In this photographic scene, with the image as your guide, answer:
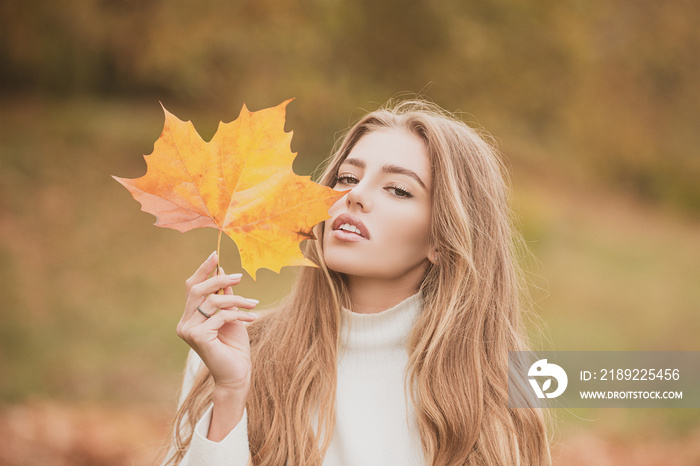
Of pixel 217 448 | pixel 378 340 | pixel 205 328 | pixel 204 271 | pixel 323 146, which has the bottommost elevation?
pixel 217 448

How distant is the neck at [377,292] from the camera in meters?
2.04

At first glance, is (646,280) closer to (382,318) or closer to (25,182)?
(382,318)

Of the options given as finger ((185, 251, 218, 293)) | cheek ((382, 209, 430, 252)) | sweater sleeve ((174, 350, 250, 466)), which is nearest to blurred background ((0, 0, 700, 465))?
sweater sleeve ((174, 350, 250, 466))

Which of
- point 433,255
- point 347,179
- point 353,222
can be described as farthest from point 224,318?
point 433,255

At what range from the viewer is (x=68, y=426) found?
481cm

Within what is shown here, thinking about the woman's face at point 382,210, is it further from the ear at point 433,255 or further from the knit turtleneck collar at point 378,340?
the knit turtleneck collar at point 378,340

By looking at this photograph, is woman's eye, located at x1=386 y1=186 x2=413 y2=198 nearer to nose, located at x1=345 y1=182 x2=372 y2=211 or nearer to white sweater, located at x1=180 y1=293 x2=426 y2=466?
nose, located at x1=345 y1=182 x2=372 y2=211

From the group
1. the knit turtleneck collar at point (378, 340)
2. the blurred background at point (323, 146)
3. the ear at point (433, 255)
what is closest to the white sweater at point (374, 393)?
the knit turtleneck collar at point (378, 340)

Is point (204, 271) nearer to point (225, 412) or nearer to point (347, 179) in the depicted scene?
point (225, 412)

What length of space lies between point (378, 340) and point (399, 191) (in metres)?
0.47

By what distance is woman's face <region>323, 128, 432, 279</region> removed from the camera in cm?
183

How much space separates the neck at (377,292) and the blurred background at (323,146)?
11.7ft

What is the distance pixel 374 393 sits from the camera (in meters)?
1.97

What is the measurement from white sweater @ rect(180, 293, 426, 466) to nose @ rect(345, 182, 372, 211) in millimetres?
364
